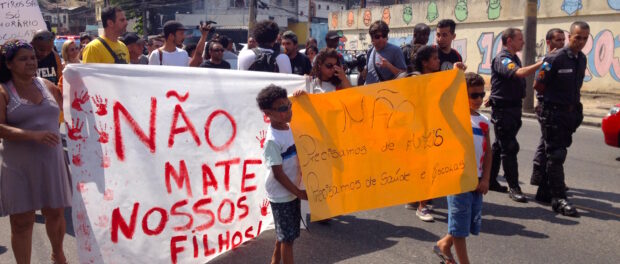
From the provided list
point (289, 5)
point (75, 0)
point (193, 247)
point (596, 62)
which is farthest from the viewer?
point (75, 0)

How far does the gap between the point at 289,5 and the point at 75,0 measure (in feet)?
198

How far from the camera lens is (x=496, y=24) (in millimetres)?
19109

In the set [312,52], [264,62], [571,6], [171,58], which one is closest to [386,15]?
[571,6]

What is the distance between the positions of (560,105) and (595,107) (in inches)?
389

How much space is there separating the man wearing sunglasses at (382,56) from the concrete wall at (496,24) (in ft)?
39.8

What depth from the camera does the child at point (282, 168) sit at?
3.35 m

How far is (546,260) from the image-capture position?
431 centimetres

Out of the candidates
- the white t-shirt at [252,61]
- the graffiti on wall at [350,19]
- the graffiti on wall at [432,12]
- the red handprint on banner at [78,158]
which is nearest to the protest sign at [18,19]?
the white t-shirt at [252,61]

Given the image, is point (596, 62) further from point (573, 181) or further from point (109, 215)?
point (109, 215)

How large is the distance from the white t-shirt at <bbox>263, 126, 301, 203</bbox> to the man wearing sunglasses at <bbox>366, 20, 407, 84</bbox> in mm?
2526

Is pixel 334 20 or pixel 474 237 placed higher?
pixel 334 20

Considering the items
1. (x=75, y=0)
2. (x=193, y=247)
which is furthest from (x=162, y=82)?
(x=75, y=0)

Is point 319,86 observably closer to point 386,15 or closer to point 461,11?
point 461,11

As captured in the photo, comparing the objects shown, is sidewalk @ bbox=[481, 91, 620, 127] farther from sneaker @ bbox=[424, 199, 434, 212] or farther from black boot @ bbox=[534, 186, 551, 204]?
sneaker @ bbox=[424, 199, 434, 212]
